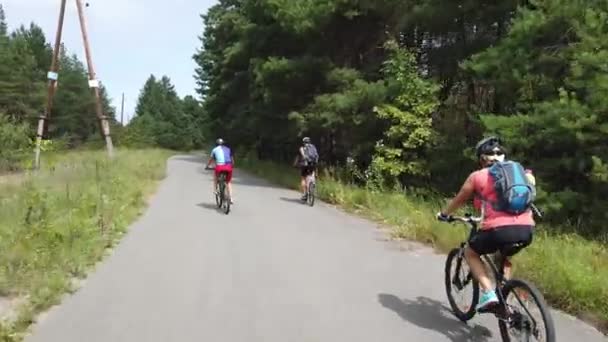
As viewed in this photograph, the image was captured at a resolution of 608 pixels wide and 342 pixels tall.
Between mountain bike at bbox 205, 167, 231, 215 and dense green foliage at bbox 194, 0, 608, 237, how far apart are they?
4814mm

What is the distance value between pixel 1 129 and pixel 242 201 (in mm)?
16968

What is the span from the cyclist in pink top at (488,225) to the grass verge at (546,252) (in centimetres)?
152

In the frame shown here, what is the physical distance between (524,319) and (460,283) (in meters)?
1.45

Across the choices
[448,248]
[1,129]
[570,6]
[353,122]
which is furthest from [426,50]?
[1,129]

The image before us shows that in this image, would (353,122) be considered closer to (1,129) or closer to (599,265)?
(599,265)

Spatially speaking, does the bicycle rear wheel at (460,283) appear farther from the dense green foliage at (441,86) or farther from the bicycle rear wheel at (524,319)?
the dense green foliage at (441,86)

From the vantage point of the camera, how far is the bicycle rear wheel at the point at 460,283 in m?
6.09

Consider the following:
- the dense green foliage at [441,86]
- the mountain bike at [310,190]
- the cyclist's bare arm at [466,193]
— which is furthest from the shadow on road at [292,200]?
the cyclist's bare arm at [466,193]

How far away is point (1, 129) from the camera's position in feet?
95.1

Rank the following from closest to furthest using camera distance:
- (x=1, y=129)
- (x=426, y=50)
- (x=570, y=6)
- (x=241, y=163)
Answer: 1. (x=570, y=6)
2. (x=426, y=50)
3. (x=1, y=129)
4. (x=241, y=163)

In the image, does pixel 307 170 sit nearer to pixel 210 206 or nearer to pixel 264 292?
pixel 210 206

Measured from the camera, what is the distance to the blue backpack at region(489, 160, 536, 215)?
5164 millimetres

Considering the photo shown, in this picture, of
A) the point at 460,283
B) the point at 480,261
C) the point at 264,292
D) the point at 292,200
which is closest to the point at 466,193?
the point at 480,261

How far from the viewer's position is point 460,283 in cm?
646
